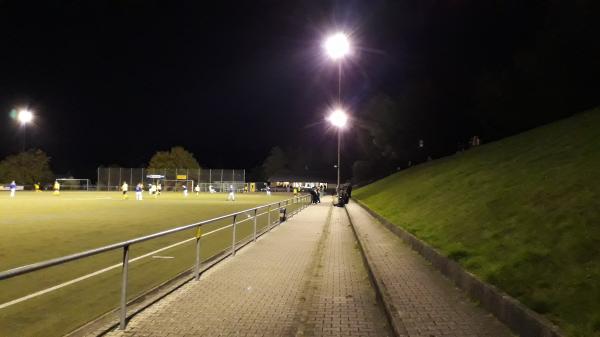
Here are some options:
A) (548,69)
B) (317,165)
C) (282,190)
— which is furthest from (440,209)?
(317,165)

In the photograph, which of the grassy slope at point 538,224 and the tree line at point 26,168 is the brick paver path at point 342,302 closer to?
the grassy slope at point 538,224

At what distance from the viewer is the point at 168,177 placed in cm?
8700

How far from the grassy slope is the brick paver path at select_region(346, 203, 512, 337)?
0.52 metres

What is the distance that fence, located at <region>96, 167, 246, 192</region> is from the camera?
3273 inches

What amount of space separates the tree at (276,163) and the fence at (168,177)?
6302cm

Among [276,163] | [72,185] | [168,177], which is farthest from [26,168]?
[276,163]

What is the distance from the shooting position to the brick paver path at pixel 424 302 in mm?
5812

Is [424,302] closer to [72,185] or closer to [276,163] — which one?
[72,185]

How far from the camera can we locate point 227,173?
8812 centimetres

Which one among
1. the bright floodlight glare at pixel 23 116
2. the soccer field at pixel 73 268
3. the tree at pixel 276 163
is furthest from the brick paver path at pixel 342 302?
the tree at pixel 276 163

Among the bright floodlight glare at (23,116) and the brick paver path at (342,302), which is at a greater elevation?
the bright floodlight glare at (23,116)

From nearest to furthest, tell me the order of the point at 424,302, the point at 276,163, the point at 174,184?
the point at 424,302 → the point at 174,184 → the point at 276,163

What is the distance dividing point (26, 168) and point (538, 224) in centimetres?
9588

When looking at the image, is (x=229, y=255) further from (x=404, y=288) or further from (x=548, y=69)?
(x=548, y=69)
